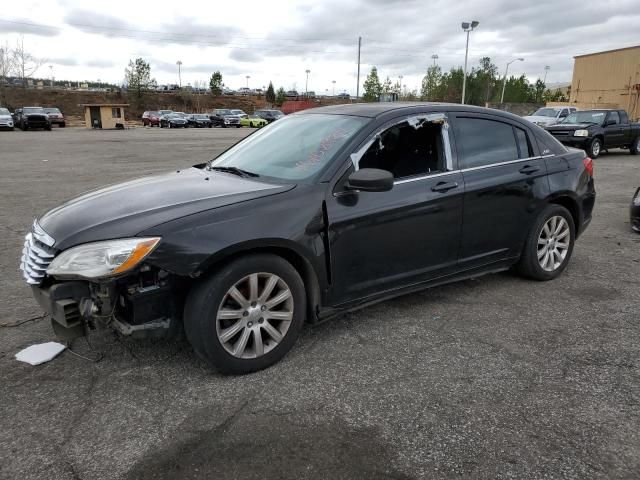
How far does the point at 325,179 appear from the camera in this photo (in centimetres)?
339

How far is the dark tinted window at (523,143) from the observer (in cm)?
454

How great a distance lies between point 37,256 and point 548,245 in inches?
165

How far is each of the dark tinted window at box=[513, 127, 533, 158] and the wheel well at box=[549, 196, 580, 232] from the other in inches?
21.9

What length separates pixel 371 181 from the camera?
3.28 metres

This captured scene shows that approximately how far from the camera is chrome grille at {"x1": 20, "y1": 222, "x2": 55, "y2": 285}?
9.84ft

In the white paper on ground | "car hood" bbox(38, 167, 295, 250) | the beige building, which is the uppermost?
the beige building

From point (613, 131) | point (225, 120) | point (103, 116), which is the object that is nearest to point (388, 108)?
point (613, 131)

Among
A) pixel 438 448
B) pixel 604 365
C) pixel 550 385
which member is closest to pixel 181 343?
pixel 438 448

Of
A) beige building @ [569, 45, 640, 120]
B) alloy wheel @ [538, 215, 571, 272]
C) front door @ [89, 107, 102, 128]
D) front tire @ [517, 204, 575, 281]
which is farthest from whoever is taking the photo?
front door @ [89, 107, 102, 128]

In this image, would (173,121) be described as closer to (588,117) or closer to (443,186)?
(588,117)

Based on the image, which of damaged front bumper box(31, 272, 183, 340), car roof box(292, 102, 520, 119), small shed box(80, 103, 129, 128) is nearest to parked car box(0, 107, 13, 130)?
small shed box(80, 103, 129, 128)

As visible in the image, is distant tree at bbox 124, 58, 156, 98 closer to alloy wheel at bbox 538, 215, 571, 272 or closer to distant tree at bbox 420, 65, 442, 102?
distant tree at bbox 420, 65, 442, 102

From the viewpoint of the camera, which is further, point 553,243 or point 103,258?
point 553,243

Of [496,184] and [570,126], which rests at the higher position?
[570,126]
